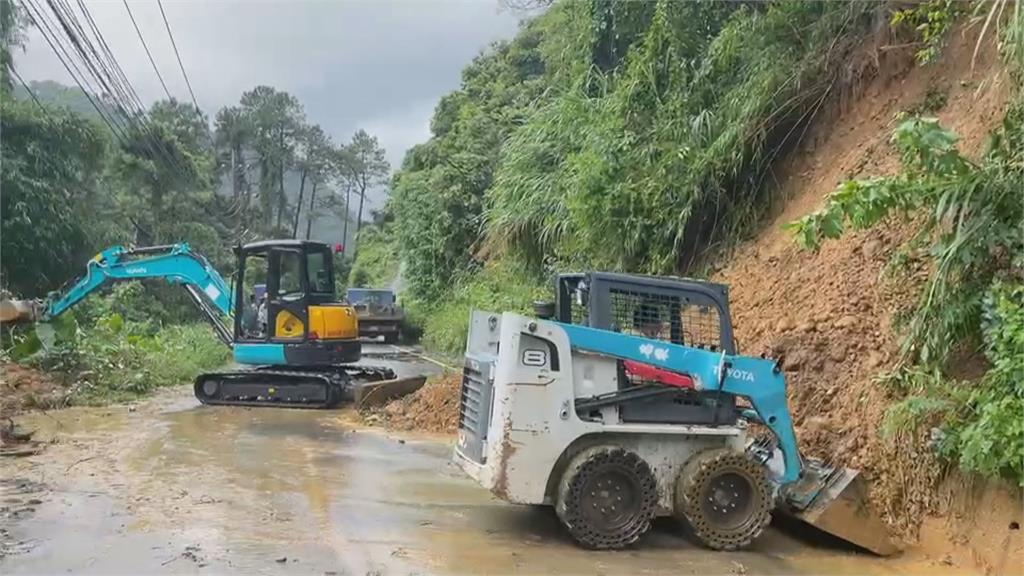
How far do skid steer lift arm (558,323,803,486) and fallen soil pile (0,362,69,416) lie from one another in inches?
360

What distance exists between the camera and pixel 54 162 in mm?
23812

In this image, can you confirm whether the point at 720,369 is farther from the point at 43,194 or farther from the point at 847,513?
the point at 43,194

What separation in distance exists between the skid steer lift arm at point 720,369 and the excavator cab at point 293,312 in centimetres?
836

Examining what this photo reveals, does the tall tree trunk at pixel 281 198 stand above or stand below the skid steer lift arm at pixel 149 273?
above

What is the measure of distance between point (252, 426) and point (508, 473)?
22.3ft

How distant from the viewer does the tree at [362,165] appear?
76.1 metres

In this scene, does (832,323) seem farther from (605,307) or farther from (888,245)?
(605,307)

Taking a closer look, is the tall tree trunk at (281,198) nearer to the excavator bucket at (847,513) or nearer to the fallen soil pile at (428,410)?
the fallen soil pile at (428,410)

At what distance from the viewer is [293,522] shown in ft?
23.3

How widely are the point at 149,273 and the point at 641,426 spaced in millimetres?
10922

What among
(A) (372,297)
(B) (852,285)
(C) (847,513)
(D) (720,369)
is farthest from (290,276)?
(A) (372,297)

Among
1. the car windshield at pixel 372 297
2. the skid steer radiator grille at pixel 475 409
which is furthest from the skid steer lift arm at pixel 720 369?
the car windshield at pixel 372 297

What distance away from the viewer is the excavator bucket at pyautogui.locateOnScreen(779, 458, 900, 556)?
6.74 m

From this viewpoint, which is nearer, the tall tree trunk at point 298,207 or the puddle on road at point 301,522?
the puddle on road at point 301,522
